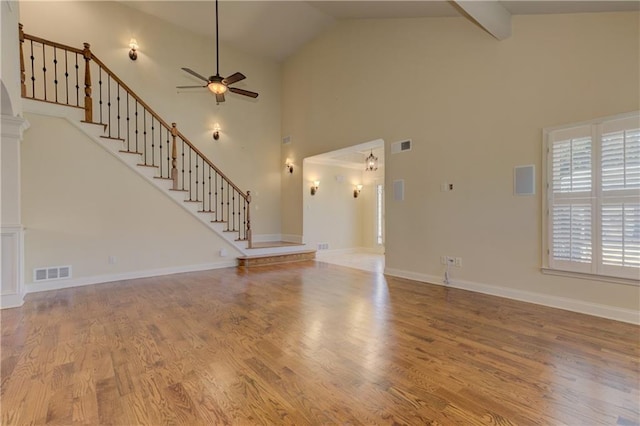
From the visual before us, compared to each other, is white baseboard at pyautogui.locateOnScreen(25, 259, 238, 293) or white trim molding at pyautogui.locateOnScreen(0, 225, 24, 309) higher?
white trim molding at pyautogui.locateOnScreen(0, 225, 24, 309)

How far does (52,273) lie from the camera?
4621 mm

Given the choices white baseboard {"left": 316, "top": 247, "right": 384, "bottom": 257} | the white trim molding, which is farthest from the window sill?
the white trim molding

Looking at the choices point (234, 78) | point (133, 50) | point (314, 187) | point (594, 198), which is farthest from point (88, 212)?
point (594, 198)

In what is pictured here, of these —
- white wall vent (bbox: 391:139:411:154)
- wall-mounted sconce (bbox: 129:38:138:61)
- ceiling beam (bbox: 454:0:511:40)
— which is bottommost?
white wall vent (bbox: 391:139:411:154)

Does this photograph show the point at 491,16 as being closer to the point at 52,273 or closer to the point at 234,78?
the point at 234,78

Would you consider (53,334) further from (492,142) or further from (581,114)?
(581,114)

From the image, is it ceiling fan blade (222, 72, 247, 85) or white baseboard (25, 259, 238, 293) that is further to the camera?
ceiling fan blade (222, 72, 247, 85)

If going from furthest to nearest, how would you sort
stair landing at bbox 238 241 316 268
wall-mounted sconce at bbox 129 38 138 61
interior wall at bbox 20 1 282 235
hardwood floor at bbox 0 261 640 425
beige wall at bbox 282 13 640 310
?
stair landing at bbox 238 241 316 268, wall-mounted sconce at bbox 129 38 138 61, interior wall at bbox 20 1 282 235, beige wall at bbox 282 13 640 310, hardwood floor at bbox 0 261 640 425

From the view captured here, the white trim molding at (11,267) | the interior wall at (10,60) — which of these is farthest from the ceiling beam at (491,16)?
the white trim molding at (11,267)

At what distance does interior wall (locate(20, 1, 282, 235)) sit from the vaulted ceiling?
401 mm

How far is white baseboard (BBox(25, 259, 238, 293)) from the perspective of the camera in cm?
455

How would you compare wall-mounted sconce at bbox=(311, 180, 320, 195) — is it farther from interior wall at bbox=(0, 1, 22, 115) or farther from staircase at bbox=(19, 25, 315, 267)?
interior wall at bbox=(0, 1, 22, 115)

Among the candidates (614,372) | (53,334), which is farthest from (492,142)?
(53,334)

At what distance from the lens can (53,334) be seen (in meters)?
2.95
